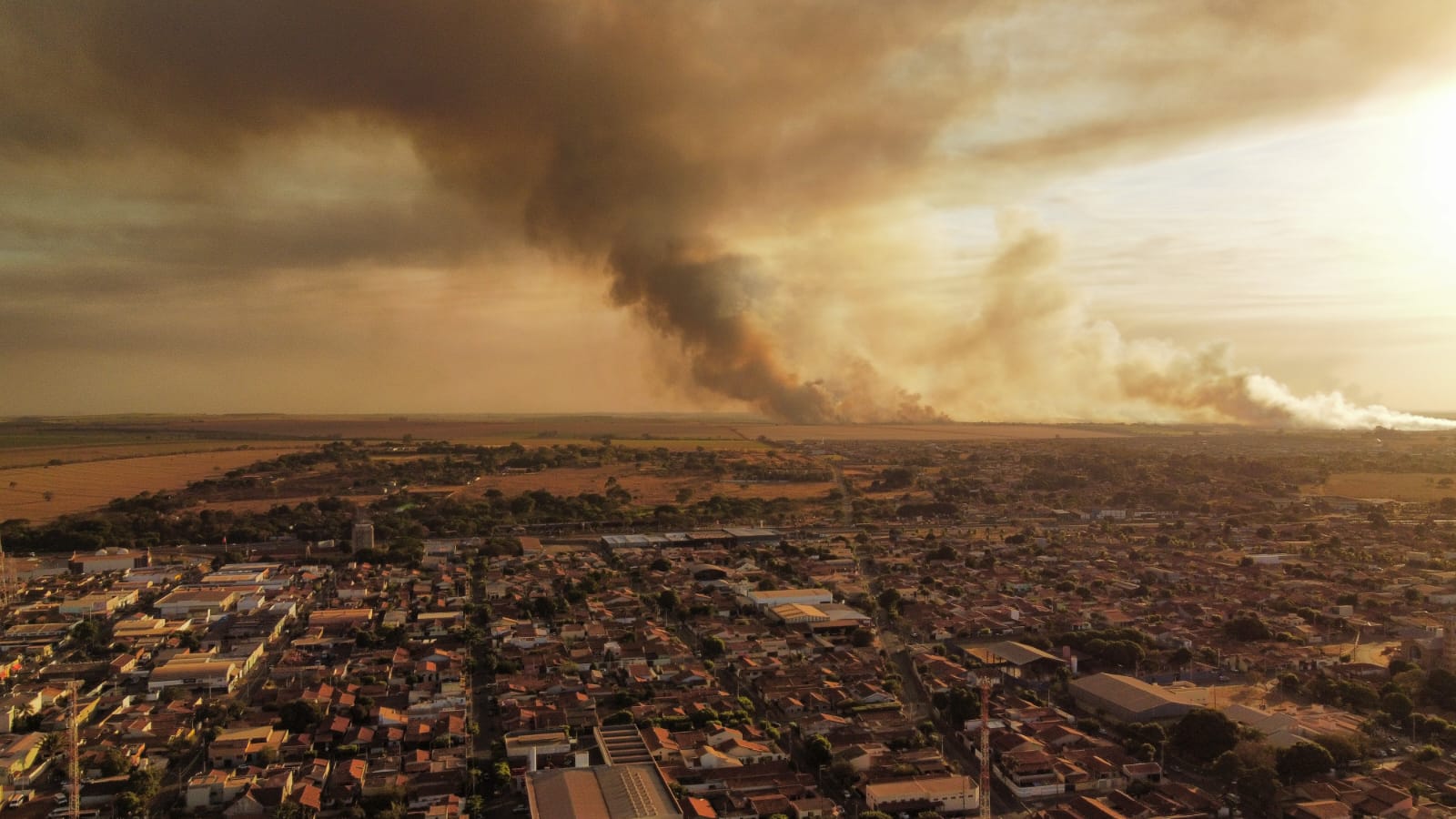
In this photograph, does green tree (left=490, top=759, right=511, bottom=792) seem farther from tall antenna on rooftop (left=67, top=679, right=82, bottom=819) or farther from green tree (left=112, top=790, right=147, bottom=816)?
tall antenna on rooftop (left=67, top=679, right=82, bottom=819)

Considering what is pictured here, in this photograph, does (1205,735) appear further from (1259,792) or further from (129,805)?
(129,805)

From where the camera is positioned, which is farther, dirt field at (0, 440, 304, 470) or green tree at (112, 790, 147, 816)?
dirt field at (0, 440, 304, 470)

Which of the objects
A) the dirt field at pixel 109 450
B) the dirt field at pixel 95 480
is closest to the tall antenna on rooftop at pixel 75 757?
the dirt field at pixel 95 480

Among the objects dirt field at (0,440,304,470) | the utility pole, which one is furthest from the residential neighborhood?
dirt field at (0,440,304,470)

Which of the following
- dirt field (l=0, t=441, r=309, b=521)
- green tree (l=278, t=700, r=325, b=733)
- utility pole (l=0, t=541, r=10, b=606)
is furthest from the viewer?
dirt field (l=0, t=441, r=309, b=521)

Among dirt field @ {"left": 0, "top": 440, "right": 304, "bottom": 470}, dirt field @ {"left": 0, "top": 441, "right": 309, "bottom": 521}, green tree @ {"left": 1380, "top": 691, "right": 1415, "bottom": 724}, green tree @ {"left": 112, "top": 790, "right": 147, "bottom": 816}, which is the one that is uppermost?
dirt field @ {"left": 0, "top": 440, "right": 304, "bottom": 470}
